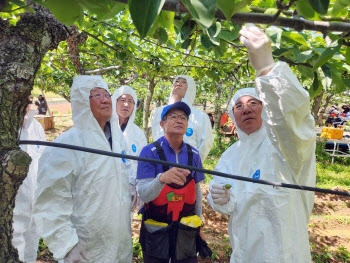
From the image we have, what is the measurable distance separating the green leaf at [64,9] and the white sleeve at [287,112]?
78cm

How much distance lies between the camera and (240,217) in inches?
59.5

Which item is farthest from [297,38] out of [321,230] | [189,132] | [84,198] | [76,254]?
[321,230]

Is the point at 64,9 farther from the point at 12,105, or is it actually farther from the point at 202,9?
the point at 202,9

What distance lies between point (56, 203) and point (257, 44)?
4.79ft

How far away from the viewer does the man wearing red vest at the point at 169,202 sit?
1751mm

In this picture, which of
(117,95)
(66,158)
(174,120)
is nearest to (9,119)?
(66,158)

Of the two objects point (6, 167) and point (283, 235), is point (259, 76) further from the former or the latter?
point (6, 167)

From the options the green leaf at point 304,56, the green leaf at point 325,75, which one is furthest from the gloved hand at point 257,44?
the green leaf at point 325,75

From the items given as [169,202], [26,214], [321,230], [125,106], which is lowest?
[321,230]

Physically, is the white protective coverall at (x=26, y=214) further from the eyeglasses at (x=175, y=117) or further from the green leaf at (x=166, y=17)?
the green leaf at (x=166, y=17)

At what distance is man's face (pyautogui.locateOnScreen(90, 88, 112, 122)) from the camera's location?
192cm

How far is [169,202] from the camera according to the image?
1795 millimetres

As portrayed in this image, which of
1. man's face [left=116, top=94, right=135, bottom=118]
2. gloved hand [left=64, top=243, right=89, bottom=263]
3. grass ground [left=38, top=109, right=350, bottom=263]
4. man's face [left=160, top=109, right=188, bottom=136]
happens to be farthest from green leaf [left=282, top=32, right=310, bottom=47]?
grass ground [left=38, top=109, right=350, bottom=263]

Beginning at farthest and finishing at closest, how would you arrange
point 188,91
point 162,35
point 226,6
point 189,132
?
point 188,91, point 189,132, point 162,35, point 226,6
